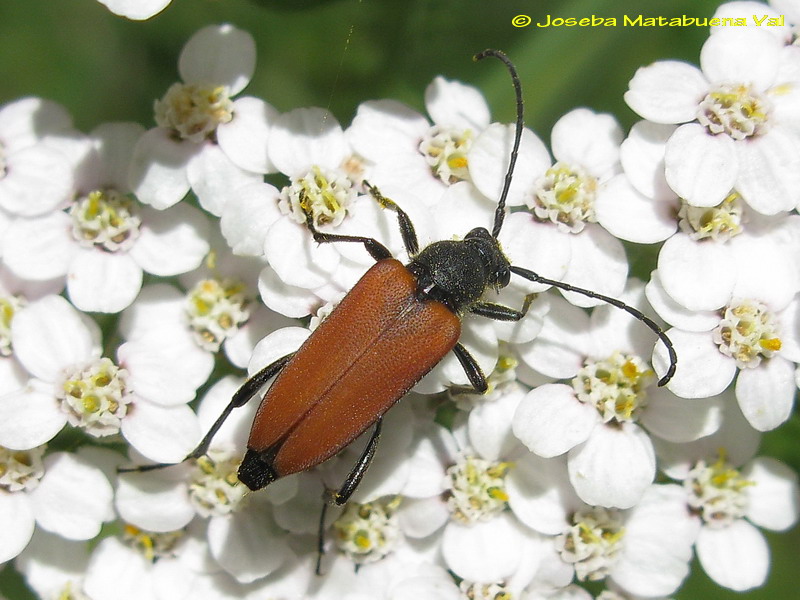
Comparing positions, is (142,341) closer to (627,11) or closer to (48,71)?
(48,71)

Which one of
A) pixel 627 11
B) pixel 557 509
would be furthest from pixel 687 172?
pixel 557 509

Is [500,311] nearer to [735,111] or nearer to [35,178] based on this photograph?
[735,111]

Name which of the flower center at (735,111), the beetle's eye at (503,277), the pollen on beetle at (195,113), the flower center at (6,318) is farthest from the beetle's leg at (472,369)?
the flower center at (6,318)

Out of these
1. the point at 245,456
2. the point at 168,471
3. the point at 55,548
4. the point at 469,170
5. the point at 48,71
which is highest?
the point at 469,170

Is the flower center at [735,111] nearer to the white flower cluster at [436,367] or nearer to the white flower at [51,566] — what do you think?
the white flower cluster at [436,367]

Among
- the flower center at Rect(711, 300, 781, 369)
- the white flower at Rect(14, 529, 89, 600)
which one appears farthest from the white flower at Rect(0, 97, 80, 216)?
the flower center at Rect(711, 300, 781, 369)

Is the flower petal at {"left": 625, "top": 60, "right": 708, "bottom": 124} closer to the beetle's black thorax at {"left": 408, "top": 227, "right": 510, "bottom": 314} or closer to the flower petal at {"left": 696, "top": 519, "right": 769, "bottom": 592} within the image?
the beetle's black thorax at {"left": 408, "top": 227, "right": 510, "bottom": 314}
